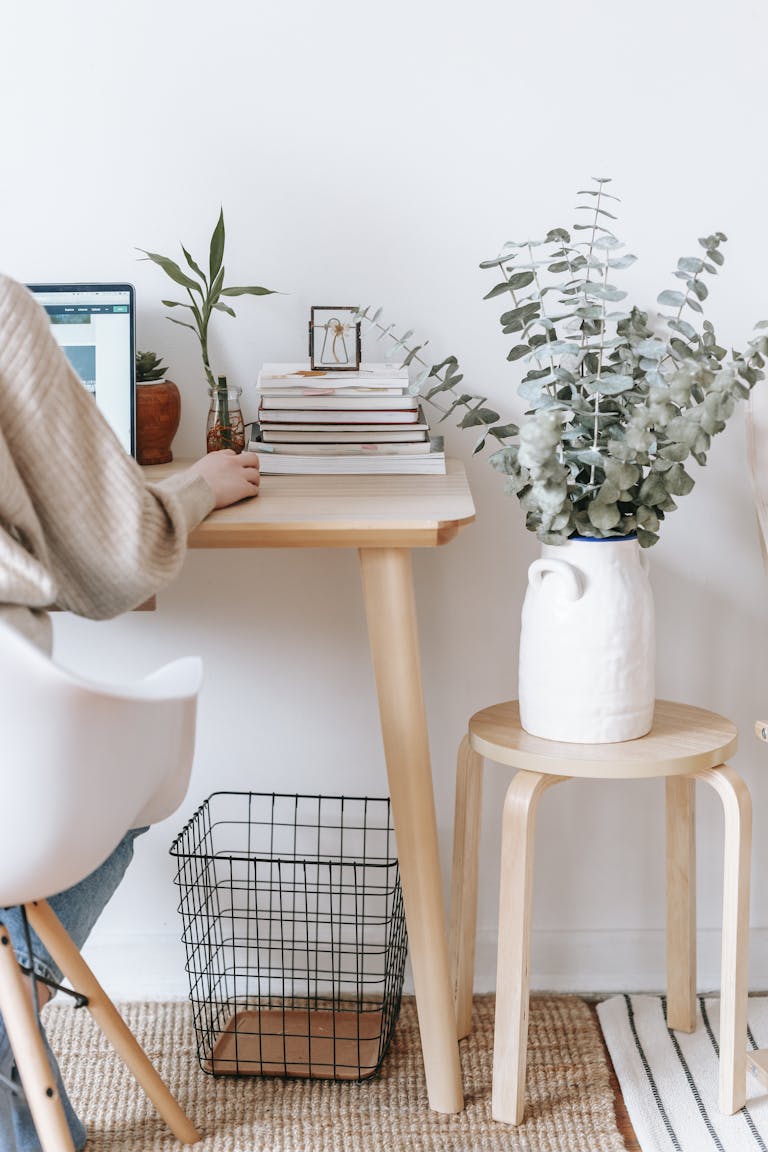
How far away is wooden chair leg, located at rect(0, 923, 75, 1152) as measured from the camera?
1.12 metres

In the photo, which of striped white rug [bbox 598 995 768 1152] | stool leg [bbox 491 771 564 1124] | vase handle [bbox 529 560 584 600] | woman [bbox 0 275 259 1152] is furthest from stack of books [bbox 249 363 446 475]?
striped white rug [bbox 598 995 768 1152]

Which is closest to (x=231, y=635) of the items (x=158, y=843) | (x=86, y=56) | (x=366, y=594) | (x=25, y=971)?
(x=158, y=843)

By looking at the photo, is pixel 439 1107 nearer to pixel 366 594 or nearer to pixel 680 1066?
pixel 680 1066

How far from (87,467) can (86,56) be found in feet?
2.69

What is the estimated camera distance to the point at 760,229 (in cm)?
171

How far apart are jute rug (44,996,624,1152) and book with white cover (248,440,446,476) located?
80 centimetres

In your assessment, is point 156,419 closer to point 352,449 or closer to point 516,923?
point 352,449

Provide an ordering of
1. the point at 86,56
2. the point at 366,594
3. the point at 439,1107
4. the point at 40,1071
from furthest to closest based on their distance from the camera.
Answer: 1. the point at 86,56
2. the point at 439,1107
3. the point at 366,594
4. the point at 40,1071

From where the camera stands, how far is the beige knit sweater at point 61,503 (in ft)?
3.54

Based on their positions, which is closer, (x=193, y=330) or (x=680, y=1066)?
(x=680, y=1066)

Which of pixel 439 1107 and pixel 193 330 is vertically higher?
pixel 193 330

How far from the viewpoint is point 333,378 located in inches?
62.2

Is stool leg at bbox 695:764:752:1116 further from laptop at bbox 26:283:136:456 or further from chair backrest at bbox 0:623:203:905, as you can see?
laptop at bbox 26:283:136:456

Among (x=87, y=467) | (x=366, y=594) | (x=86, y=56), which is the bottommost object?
(x=366, y=594)
